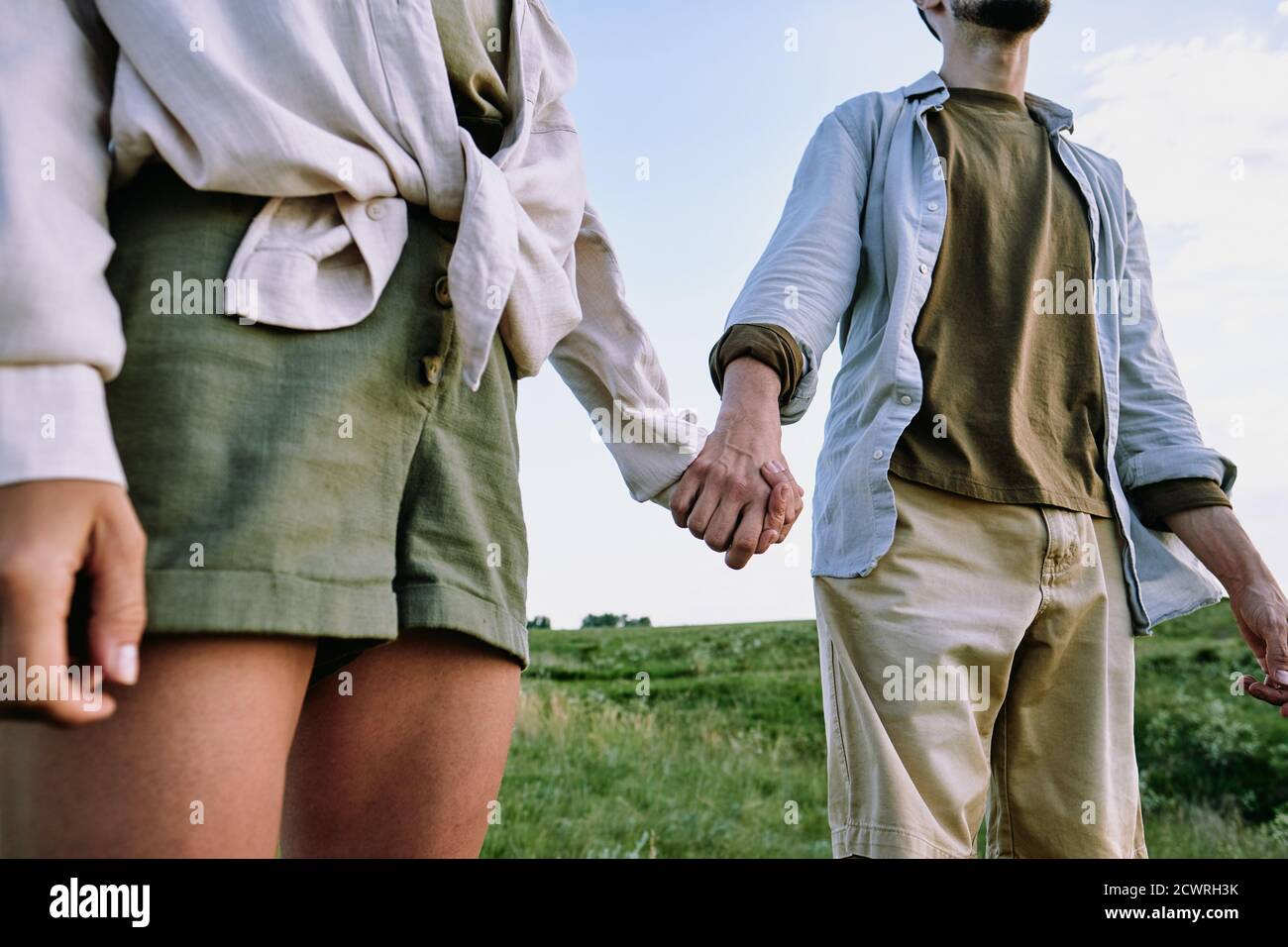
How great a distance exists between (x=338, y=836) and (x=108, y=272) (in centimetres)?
65

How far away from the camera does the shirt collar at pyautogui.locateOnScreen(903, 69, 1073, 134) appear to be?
2.48m

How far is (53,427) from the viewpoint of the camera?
3.26 ft

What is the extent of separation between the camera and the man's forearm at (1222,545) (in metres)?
2.35

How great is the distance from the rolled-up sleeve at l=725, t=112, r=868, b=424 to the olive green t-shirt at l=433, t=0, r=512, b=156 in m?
0.70

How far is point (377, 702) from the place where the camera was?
1.30 metres

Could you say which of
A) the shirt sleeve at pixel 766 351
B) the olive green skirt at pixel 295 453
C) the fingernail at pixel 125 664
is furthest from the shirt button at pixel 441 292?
the shirt sleeve at pixel 766 351

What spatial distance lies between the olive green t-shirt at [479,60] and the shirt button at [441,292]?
9.6 inches

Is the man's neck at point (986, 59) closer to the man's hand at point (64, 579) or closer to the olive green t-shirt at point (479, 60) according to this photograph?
the olive green t-shirt at point (479, 60)

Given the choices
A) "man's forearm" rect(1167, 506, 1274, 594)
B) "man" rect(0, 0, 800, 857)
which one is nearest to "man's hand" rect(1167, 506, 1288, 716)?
"man's forearm" rect(1167, 506, 1274, 594)

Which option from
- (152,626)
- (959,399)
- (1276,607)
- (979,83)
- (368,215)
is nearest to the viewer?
(152,626)

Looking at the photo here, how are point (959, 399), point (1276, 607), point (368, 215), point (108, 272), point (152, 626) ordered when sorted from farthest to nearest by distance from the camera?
point (1276, 607), point (959, 399), point (368, 215), point (108, 272), point (152, 626)

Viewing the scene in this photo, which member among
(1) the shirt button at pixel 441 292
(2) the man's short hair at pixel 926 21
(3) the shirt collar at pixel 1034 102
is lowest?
(1) the shirt button at pixel 441 292

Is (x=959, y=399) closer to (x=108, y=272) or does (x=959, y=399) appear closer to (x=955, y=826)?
(x=955, y=826)

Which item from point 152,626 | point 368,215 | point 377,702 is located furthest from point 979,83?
point 152,626
